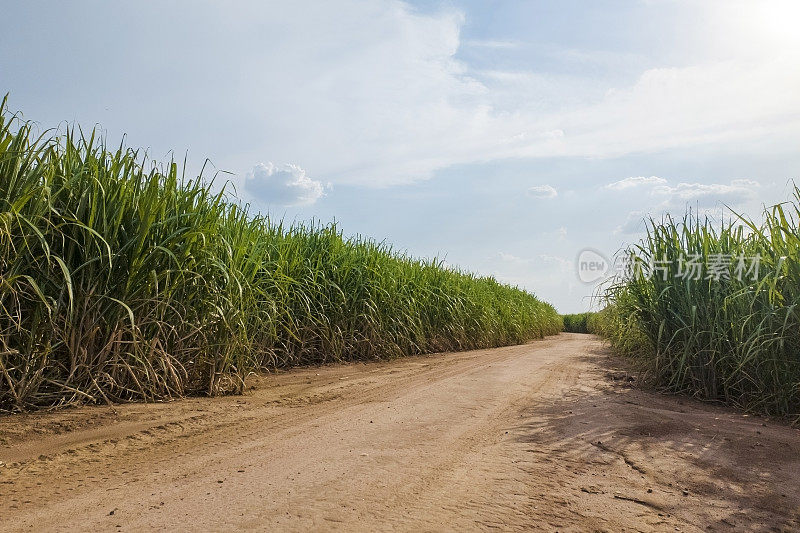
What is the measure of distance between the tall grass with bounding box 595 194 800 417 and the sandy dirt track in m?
0.41

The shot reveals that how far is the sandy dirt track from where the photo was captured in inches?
66.5

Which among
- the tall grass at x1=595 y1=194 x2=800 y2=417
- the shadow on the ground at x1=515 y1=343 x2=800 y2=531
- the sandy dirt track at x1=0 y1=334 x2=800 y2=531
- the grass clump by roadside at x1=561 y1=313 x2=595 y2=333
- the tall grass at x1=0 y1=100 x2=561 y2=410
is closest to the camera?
the sandy dirt track at x1=0 y1=334 x2=800 y2=531

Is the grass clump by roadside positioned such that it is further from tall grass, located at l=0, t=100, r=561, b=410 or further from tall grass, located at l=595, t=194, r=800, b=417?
tall grass, located at l=0, t=100, r=561, b=410

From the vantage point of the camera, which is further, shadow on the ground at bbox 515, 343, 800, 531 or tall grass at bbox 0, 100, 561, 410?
tall grass at bbox 0, 100, 561, 410

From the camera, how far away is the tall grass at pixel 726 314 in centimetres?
361

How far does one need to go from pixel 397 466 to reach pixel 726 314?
311cm

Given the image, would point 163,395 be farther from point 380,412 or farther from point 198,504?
point 198,504

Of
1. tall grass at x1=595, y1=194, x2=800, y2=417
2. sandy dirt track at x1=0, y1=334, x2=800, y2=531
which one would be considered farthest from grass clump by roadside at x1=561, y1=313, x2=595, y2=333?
sandy dirt track at x1=0, y1=334, x2=800, y2=531

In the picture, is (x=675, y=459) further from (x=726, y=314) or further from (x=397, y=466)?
(x=726, y=314)

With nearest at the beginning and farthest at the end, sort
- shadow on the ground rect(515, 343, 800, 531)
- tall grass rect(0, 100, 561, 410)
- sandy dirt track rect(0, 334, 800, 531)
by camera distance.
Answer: sandy dirt track rect(0, 334, 800, 531) < shadow on the ground rect(515, 343, 800, 531) < tall grass rect(0, 100, 561, 410)

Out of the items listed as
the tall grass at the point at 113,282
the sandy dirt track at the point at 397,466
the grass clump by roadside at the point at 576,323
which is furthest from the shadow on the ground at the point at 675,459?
the grass clump by roadside at the point at 576,323

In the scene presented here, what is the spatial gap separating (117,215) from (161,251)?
319 millimetres

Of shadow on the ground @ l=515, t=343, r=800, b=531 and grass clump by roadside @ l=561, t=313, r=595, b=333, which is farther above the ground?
grass clump by roadside @ l=561, t=313, r=595, b=333

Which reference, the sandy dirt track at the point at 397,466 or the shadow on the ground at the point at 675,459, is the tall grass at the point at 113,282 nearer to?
the sandy dirt track at the point at 397,466
